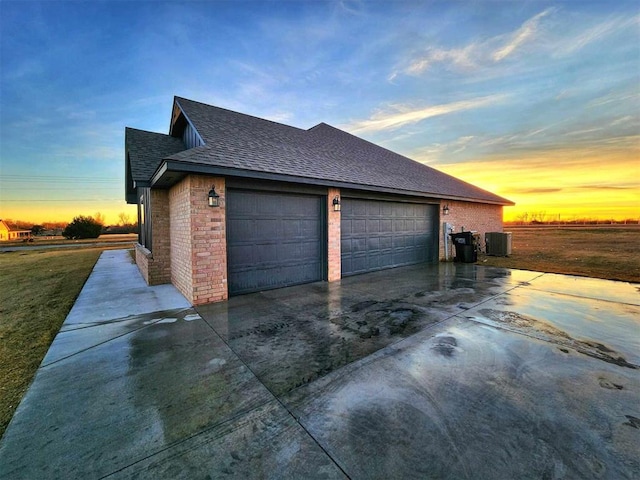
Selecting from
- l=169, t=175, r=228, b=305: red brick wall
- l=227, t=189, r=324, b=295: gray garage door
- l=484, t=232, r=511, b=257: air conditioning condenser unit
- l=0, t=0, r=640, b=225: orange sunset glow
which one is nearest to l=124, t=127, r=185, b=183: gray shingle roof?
l=169, t=175, r=228, b=305: red brick wall

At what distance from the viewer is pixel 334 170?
8289mm

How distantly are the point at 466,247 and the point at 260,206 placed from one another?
30.6 feet

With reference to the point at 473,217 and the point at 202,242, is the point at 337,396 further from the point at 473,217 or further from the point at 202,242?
the point at 473,217

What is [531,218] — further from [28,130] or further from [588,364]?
[28,130]

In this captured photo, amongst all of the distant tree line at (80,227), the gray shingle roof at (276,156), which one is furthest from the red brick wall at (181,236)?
the distant tree line at (80,227)

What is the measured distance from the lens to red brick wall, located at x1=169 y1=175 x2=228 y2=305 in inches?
216

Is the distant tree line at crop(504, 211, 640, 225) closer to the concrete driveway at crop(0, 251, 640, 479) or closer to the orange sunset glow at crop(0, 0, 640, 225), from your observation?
the orange sunset glow at crop(0, 0, 640, 225)

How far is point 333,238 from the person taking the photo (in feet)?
25.9

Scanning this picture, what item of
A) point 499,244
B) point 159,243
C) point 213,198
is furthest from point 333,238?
point 499,244

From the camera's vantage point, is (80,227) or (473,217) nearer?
(473,217)

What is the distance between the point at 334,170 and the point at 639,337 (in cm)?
713

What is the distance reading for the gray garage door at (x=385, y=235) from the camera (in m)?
8.72

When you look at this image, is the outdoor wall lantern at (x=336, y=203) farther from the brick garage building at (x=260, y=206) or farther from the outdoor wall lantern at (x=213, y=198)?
the outdoor wall lantern at (x=213, y=198)

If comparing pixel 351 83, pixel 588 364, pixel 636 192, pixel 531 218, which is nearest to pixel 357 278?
pixel 588 364
